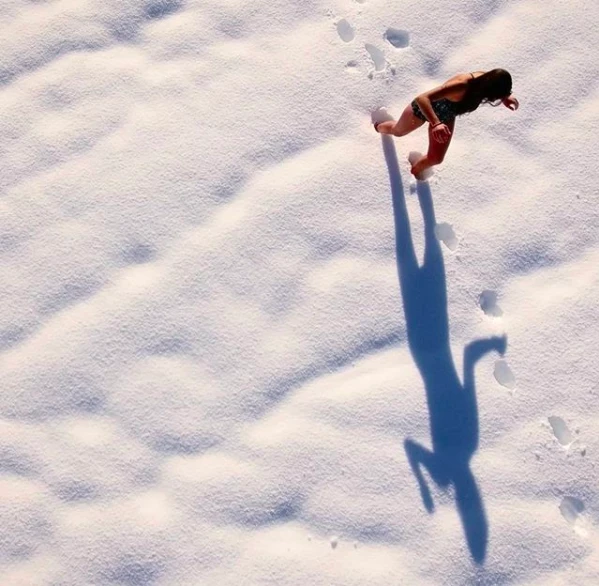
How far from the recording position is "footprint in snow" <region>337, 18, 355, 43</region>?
9.45 feet

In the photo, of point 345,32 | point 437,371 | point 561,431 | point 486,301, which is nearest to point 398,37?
point 345,32

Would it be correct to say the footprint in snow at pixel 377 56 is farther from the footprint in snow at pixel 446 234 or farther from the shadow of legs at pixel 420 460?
the shadow of legs at pixel 420 460

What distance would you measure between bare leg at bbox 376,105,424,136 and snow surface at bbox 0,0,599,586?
64 millimetres

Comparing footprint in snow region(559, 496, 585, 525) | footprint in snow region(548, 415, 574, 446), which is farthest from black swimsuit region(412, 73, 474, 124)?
footprint in snow region(559, 496, 585, 525)

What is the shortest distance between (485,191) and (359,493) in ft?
4.21

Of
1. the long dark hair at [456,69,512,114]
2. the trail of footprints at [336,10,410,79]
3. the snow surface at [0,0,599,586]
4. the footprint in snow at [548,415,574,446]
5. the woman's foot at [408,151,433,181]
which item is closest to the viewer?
the long dark hair at [456,69,512,114]

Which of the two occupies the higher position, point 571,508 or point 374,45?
point 374,45

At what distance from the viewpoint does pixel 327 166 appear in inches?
108

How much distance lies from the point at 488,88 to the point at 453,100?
14 cm

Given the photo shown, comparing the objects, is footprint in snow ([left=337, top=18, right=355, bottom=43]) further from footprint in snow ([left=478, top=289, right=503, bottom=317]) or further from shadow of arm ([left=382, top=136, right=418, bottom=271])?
footprint in snow ([left=478, top=289, right=503, bottom=317])

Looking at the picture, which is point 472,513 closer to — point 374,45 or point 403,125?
point 403,125

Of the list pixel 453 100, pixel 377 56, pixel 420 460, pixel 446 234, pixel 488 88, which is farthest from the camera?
pixel 377 56

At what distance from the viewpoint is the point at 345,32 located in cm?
288

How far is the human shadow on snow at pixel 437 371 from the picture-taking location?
2.49 metres
